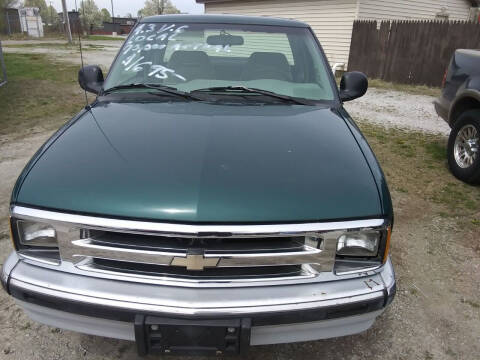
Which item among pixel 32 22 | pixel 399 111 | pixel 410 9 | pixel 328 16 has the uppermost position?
pixel 410 9

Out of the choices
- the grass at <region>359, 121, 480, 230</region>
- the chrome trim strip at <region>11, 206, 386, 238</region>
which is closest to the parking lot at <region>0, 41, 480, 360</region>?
the grass at <region>359, 121, 480, 230</region>

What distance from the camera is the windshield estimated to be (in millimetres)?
2791

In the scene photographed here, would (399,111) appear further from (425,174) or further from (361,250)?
(361,250)

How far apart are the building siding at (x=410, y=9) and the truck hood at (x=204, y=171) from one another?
13215 millimetres

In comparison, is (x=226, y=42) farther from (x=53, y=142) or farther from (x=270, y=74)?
(x=53, y=142)

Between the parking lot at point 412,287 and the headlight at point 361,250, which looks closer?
the headlight at point 361,250

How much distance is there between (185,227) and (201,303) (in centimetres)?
32

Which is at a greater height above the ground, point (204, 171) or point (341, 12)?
point (341, 12)

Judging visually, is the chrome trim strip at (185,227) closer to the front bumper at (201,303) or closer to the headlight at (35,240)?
the headlight at (35,240)

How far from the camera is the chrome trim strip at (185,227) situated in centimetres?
155

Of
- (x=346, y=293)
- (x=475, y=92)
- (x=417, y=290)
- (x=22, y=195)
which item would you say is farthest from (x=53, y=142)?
(x=475, y=92)

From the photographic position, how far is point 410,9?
15352 mm

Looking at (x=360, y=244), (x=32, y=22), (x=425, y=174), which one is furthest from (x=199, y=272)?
(x=32, y=22)

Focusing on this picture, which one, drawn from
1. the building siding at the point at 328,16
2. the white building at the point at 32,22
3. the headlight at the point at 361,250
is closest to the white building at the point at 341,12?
the building siding at the point at 328,16
